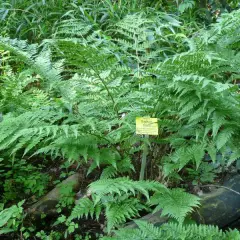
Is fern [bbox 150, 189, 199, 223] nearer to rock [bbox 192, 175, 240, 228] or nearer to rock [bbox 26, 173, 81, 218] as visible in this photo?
rock [bbox 192, 175, 240, 228]

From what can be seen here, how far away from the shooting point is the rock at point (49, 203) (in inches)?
94.1

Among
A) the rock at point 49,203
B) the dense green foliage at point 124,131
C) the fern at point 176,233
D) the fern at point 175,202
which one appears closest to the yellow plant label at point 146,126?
the dense green foliage at point 124,131

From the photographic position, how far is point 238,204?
212 centimetres

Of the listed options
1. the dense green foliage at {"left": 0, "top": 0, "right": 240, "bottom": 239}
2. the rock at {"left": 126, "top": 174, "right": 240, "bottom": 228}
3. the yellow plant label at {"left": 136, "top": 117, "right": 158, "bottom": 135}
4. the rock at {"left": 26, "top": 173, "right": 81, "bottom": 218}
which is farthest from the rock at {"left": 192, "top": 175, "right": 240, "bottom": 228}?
the rock at {"left": 26, "top": 173, "right": 81, "bottom": 218}

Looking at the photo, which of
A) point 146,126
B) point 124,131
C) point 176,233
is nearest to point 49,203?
point 124,131

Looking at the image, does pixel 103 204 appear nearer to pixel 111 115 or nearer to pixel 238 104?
pixel 111 115

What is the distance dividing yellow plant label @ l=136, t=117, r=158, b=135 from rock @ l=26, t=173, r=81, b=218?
0.85 meters

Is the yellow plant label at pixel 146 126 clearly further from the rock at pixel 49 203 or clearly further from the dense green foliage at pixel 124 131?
the rock at pixel 49 203

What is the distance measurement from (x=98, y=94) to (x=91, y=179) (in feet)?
2.42

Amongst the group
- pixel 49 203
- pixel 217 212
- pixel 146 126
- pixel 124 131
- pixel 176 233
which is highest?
Answer: pixel 146 126

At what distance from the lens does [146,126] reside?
6.36ft

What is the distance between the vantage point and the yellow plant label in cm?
192

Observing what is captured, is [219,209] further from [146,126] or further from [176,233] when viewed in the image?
[146,126]

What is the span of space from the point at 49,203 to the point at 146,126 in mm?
969
